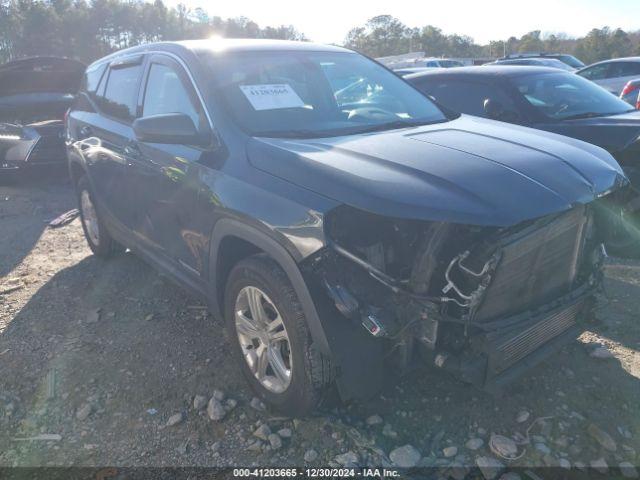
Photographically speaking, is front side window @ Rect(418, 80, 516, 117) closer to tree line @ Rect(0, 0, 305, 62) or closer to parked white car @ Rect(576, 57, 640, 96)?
parked white car @ Rect(576, 57, 640, 96)

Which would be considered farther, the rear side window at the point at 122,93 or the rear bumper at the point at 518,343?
the rear side window at the point at 122,93

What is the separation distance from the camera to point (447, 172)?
2.24 m

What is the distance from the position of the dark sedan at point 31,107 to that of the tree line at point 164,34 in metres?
33.4

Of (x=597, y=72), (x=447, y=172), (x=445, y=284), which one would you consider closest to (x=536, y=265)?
(x=445, y=284)

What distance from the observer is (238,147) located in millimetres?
2725

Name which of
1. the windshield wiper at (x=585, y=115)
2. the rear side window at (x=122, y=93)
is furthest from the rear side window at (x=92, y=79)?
the windshield wiper at (x=585, y=115)

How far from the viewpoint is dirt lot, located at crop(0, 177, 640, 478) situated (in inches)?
101

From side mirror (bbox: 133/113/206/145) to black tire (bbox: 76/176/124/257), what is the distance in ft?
7.07

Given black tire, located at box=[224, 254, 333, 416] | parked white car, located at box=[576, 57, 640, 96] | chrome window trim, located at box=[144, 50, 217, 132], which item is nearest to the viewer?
black tire, located at box=[224, 254, 333, 416]

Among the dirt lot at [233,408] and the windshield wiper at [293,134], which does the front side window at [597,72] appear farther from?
the windshield wiper at [293,134]

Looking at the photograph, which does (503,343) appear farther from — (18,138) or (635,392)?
(18,138)

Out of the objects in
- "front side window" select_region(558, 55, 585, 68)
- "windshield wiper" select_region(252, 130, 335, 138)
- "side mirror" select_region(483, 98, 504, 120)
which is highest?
"windshield wiper" select_region(252, 130, 335, 138)

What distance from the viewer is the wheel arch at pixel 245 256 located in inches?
92.2

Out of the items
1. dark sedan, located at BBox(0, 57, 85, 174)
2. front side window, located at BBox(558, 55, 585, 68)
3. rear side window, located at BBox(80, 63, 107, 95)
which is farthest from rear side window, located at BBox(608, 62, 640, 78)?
rear side window, located at BBox(80, 63, 107, 95)
